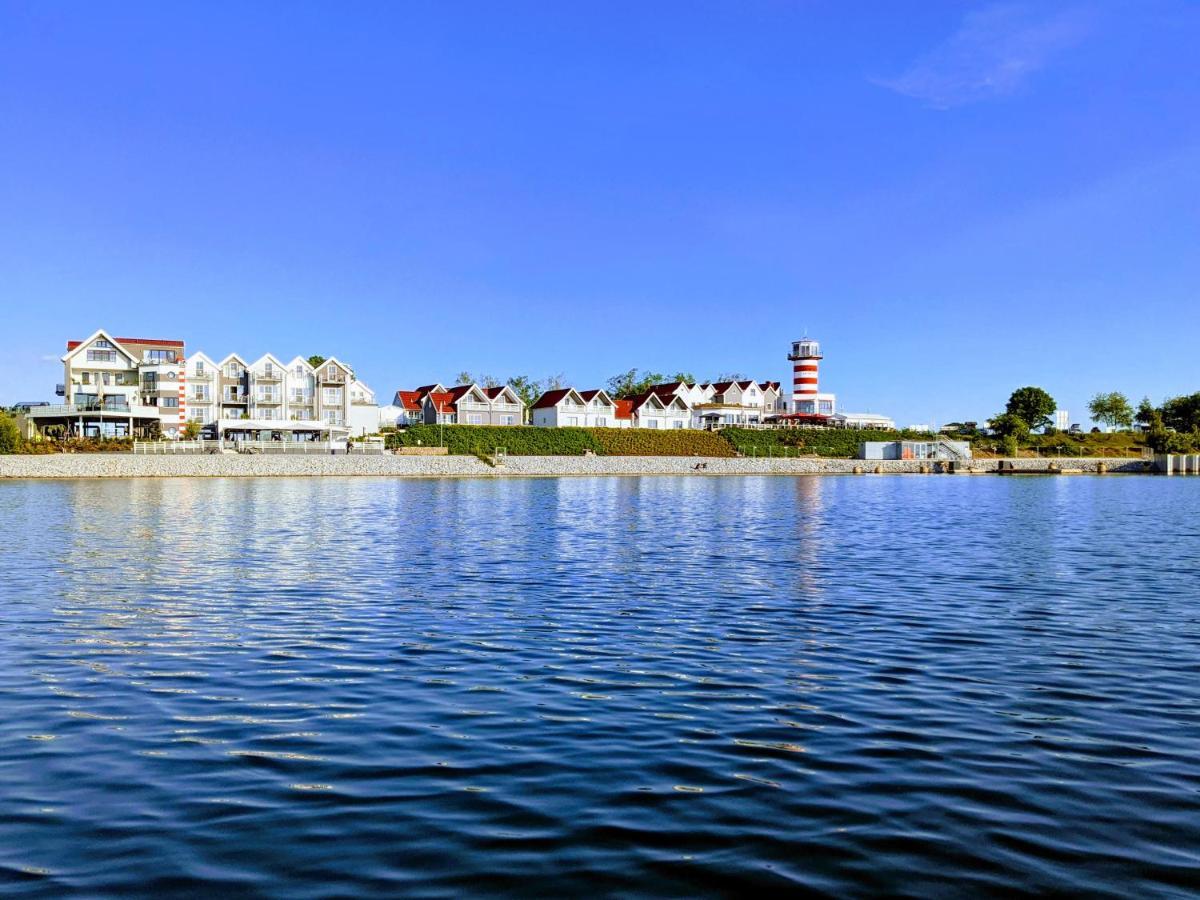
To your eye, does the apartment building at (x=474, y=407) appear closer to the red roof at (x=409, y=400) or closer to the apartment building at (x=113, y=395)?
the red roof at (x=409, y=400)

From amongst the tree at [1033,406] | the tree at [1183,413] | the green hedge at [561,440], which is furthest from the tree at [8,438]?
the tree at [1183,413]

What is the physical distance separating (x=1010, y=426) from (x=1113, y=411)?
31201mm

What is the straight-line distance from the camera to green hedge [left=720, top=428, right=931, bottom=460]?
11838 centimetres

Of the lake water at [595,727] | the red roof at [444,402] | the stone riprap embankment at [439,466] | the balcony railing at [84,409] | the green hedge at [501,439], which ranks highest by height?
the red roof at [444,402]

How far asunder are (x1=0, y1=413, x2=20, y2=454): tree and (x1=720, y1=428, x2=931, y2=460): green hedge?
7756 cm

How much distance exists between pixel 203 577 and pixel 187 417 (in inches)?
3171

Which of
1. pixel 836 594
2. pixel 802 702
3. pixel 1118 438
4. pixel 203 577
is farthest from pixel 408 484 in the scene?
pixel 1118 438

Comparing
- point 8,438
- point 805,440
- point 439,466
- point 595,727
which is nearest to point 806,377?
point 805,440

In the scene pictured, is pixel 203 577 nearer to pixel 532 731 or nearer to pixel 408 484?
pixel 532 731

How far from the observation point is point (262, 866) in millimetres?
6535

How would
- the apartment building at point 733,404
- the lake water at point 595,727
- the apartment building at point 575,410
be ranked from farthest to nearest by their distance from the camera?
1. the apartment building at point 733,404
2. the apartment building at point 575,410
3. the lake water at point 595,727

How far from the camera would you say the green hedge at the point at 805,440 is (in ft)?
388

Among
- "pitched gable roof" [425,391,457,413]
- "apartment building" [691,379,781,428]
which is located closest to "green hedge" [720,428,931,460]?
"apartment building" [691,379,781,428]

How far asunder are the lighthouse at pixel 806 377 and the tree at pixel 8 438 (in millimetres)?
97396
